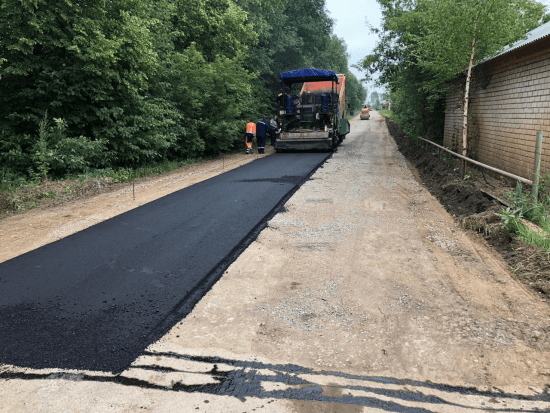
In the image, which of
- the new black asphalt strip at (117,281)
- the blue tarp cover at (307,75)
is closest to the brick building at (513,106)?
the new black asphalt strip at (117,281)

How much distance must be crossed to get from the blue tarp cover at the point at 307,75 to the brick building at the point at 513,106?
7.60 metres

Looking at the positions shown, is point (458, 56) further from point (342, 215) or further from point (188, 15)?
point (188, 15)

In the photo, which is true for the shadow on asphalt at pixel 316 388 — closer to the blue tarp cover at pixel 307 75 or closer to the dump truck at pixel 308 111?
the dump truck at pixel 308 111

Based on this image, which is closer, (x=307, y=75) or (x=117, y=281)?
(x=117, y=281)

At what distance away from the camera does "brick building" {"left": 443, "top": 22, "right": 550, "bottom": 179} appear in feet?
29.0

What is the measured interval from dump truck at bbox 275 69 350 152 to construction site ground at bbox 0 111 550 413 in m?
12.9

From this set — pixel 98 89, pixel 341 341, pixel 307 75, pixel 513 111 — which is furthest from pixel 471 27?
pixel 307 75

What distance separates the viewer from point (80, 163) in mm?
11375

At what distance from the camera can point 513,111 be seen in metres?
10.4

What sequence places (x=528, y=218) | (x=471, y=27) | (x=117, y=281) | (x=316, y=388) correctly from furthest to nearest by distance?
(x=471, y=27), (x=528, y=218), (x=117, y=281), (x=316, y=388)

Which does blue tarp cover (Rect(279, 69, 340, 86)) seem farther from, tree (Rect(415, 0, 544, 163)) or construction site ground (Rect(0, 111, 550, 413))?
construction site ground (Rect(0, 111, 550, 413))

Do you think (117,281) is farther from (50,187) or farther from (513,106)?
(513,106)

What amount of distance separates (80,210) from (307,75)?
13934 mm

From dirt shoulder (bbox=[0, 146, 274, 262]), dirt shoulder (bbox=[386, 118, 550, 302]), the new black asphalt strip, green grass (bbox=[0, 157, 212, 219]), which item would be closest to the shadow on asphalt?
the new black asphalt strip
